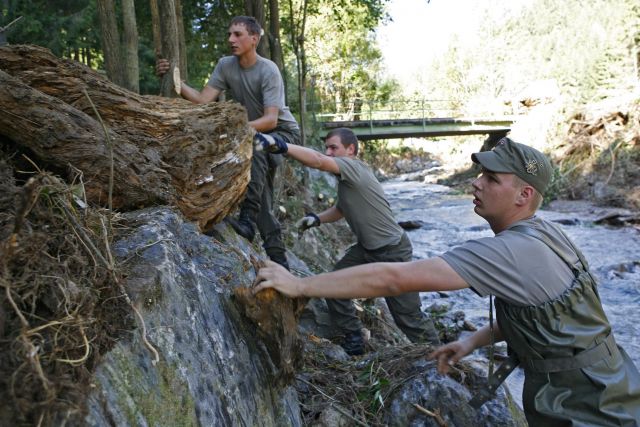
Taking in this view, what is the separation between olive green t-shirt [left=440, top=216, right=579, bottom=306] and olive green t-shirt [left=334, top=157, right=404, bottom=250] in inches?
113

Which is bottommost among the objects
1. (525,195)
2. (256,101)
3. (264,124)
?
(525,195)

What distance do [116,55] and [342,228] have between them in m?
7.53

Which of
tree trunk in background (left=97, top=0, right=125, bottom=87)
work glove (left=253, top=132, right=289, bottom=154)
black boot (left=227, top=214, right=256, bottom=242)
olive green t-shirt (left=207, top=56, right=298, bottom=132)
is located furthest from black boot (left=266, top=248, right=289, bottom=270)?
tree trunk in background (left=97, top=0, right=125, bottom=87)

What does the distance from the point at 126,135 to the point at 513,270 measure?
243 cm

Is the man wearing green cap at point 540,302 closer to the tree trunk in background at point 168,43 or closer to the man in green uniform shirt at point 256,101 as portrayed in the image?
the man in green uniform shirt at point 256,101

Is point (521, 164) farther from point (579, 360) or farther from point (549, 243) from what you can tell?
point (579, 360)

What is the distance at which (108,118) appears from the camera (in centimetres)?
341

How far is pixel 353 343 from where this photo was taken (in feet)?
18.0

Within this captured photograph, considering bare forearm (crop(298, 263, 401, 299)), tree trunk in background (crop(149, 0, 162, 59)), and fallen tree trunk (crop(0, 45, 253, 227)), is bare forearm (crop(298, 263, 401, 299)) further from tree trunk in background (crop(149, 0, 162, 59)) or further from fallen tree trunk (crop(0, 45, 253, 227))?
tree trunk in background (crop(149, 0, 162, 59))

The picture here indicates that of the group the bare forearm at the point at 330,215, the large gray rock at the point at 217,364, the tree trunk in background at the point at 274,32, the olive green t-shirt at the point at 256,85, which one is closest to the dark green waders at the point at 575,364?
the large gray rock at the point at 217,364

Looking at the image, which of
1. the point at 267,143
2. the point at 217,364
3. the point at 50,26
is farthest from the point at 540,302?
the point at 50,26

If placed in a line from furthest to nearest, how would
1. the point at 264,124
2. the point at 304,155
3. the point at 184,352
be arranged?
the point at 264,124 → the point at 304,155 → the point at 184,352

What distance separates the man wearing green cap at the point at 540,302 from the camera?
246cm

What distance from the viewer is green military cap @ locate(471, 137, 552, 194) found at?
9.18 ft
